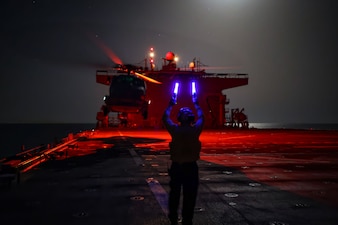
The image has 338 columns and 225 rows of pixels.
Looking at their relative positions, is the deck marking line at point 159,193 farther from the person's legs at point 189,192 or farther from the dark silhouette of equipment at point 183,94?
the dark silhouette of equipment at point 183,94

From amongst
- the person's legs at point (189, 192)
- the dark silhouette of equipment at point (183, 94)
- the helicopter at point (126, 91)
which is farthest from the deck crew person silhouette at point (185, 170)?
the dark silhouette of equipment at point (183, 94)

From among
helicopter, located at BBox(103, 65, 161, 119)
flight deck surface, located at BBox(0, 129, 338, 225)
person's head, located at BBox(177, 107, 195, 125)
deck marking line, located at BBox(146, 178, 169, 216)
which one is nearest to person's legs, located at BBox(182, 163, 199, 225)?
flight deck surface, located at BBox(0, 129, 338, 225)

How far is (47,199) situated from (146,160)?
6.65 meters

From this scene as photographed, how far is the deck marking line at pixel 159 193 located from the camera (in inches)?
253

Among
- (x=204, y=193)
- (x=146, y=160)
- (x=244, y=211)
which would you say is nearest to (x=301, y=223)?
(x=244, y=211)

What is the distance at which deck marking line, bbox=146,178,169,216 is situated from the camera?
643 centimetres

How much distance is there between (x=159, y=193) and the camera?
7.58m

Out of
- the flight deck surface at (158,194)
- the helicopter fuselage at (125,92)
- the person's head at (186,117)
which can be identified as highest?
the helicopter fuselage at (125,92)

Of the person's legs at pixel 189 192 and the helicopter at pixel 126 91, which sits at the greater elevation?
the helicopter at pixel 126 91

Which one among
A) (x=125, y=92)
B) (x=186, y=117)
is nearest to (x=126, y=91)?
(x=125, y=92)

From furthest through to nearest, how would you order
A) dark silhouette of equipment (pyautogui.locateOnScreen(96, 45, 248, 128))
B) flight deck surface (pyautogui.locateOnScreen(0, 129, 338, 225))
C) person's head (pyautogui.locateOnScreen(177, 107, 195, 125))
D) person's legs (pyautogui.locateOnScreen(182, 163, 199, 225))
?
dark silhouette of equipment (pyautogui.locateOnScreen(96, 45, 248, 128)), flight deck surface (pyautogui.locateOnScreen(0, 129, 338, 225)), person's head (pyautogui.locateOnScreen(177, 107, 195, 125)), person's legs (pyautogui.locateOnScreen(182, 163, 199, 225))

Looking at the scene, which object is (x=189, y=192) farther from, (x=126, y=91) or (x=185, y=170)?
(x=126, y=91)

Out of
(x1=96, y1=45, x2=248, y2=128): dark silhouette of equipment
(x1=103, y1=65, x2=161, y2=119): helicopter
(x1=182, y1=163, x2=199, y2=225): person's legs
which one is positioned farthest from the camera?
(x1=96, y1=45, x2=248, y2=128): dark silhouette of equipment

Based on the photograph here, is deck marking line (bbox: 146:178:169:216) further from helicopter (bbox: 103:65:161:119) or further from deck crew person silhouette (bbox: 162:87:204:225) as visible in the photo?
helicopter (bbox: 103:65:161:119)
